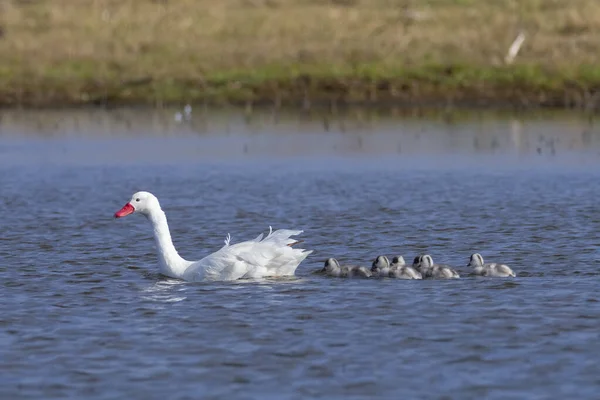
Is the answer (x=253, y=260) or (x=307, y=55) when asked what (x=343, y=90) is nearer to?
(x=307, y=55)

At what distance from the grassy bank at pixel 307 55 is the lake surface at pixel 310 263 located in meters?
4.18

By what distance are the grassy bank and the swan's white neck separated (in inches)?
825

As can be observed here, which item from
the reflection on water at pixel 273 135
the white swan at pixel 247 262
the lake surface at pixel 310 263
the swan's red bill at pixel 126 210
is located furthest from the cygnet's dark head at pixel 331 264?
the reflection on water at pixel 273 135

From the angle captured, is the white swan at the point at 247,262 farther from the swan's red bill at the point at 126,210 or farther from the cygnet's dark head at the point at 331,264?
the swan's red bill at the point at 126,210

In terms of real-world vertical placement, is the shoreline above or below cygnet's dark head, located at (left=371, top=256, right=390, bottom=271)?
above

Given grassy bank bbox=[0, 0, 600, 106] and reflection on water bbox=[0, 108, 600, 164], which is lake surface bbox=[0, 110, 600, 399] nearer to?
reflection on water bbox=[0, 108, 600, 164]

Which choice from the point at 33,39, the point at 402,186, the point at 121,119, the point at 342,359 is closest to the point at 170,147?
the point at 121,119

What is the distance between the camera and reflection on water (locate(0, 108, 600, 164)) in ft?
88.6

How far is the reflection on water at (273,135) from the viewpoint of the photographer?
2700 centimetres

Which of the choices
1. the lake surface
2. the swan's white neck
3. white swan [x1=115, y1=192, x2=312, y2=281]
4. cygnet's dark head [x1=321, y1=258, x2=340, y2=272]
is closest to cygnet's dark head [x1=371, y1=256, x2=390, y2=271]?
the lake surface

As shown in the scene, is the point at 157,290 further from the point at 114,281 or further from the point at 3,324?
the point at 3,324

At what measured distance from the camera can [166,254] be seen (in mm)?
14016

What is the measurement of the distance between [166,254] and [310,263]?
1.85 metres

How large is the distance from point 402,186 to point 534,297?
9.80m
